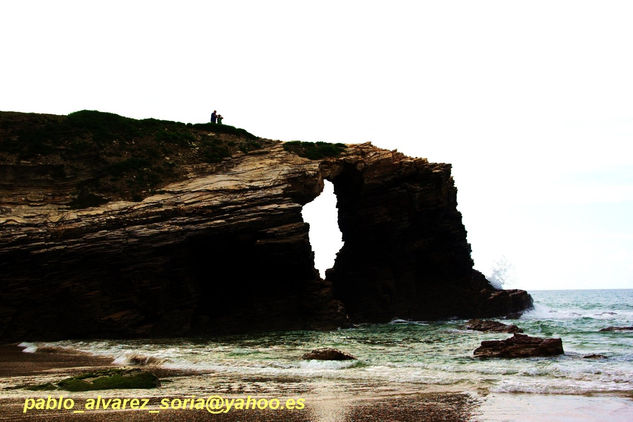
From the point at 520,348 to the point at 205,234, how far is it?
1805 centimetres

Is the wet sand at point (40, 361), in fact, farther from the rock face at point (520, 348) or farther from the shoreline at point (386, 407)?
the rock face at point (520, 348)

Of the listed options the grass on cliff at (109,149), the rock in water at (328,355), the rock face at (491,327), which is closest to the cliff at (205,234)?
the grass on cliff at (109,149)

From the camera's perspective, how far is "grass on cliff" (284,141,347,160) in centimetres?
3994

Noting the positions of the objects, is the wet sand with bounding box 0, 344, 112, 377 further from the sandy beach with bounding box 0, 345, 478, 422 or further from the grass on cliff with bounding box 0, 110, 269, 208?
the grass on cliff with bounding box 0, 110, 269, 208

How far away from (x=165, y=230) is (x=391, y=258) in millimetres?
18907

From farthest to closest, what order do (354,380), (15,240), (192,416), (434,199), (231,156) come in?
(434,199), (231,156), (15,240), (354,380), (192,416)

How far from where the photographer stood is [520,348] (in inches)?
750

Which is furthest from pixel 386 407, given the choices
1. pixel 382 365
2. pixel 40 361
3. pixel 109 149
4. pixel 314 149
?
pixel 109 149

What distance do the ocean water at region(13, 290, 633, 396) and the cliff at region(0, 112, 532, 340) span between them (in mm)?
3636

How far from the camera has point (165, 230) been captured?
31.1m

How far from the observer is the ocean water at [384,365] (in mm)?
13508

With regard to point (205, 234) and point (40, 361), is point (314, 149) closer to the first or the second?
point (205, 234)

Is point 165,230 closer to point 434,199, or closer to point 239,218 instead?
point 239,218

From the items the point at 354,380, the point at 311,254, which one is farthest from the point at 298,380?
the point at 311,254
